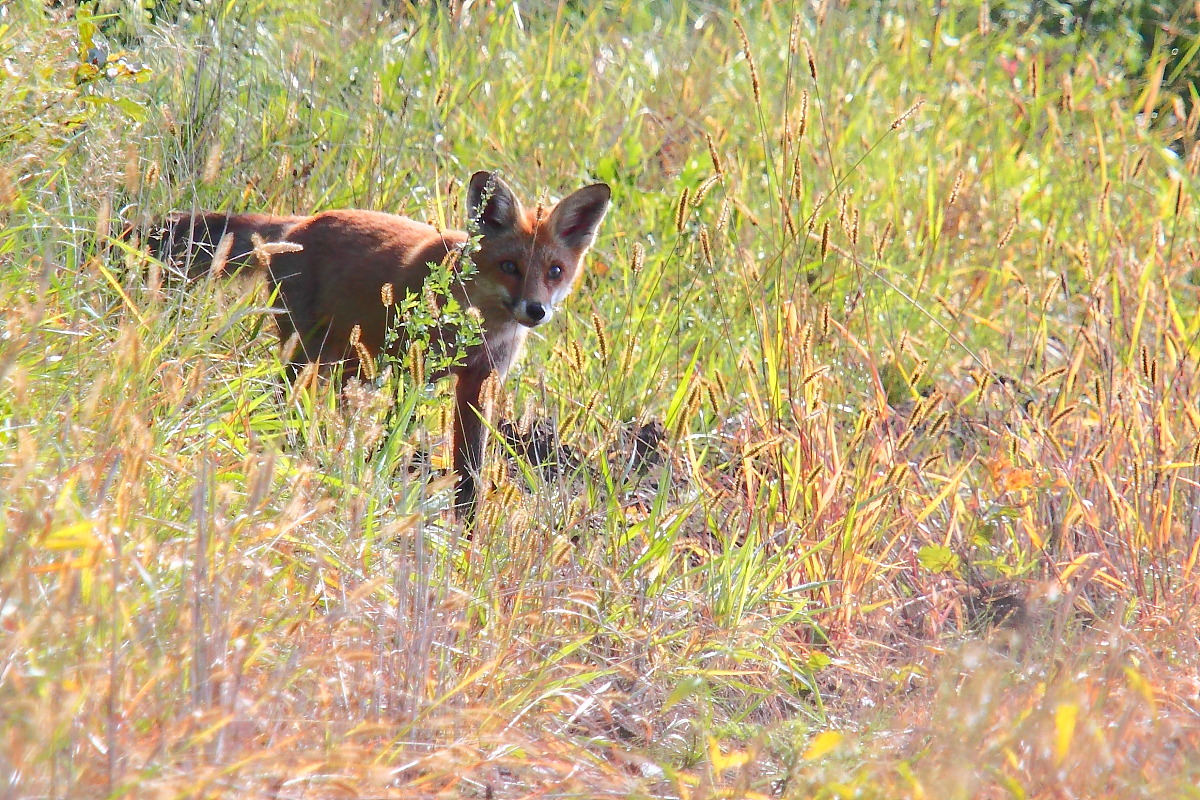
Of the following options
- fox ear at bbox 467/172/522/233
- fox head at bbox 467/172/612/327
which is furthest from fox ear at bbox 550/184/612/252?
fox ear at bbox 467/172/522/233

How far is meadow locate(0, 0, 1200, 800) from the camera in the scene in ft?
7.43

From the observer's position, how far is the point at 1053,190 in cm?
679

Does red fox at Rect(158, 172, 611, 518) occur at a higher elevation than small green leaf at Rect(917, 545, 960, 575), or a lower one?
higher

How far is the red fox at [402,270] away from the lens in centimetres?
504

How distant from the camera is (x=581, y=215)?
17.5 feet

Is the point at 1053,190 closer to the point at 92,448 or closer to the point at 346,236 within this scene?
the point at 346,236

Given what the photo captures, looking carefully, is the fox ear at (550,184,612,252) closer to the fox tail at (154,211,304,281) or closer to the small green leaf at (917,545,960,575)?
the fox tail at (154,211,304,281)

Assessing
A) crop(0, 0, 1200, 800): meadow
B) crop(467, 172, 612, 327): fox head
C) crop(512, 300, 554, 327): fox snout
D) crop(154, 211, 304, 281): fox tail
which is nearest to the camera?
crop(0, 0, 1200, 800): meadow

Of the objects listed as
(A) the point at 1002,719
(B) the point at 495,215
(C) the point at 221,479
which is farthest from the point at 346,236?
(A) the point at 1002,719

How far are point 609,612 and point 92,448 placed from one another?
1.36 m

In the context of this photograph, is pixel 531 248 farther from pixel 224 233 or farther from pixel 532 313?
pixel 224 233

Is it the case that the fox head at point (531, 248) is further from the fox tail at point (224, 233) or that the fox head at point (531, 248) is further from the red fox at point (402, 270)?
the fox tail at point (224, 233)

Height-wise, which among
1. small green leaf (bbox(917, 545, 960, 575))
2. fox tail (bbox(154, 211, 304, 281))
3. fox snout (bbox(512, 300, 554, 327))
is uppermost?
fox tail (bbox(154, 211, 304, 281))

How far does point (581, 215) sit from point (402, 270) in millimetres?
796
